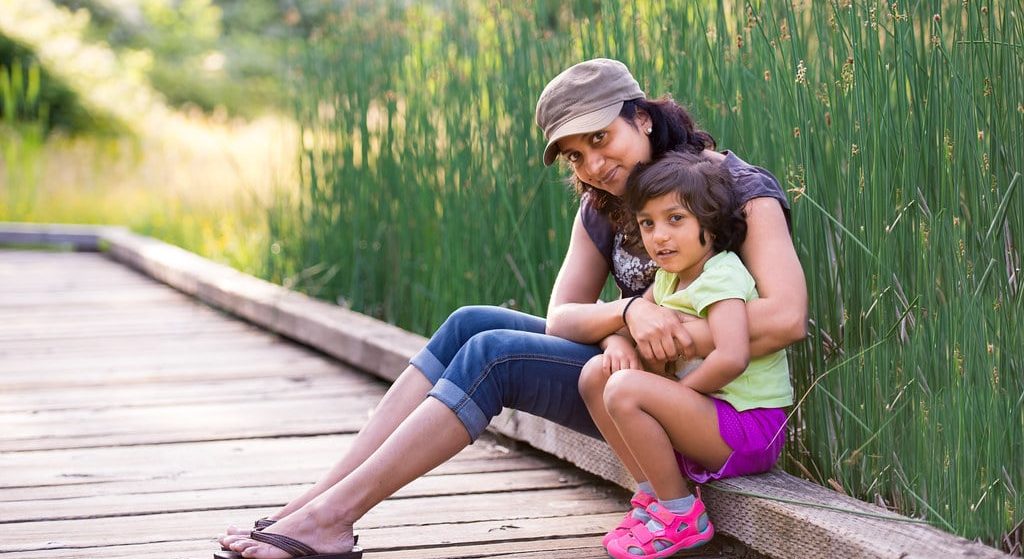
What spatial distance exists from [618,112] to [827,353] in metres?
0.54

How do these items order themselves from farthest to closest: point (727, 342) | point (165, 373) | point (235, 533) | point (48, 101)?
point (48, 101) → point (165, 373) → point (235, 533) → point (727, 342)

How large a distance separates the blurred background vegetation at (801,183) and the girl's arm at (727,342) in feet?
0.53

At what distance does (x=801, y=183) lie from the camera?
6.78 feet

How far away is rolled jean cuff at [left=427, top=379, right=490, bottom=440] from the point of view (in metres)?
2.02

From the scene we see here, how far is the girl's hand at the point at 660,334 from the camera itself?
1.94 m

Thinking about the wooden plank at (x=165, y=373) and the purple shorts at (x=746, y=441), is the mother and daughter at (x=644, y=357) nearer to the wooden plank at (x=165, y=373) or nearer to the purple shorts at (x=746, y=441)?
the purple shorts at (x=746, y=441)

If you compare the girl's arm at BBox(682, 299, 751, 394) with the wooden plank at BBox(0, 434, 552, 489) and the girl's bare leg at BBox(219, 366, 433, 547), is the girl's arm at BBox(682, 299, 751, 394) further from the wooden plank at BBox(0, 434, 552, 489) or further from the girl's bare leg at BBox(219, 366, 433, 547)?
the wooden plank at BBox(0, 434, 552, 489)

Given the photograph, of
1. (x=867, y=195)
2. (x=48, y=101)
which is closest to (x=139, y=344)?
(x=867, y=195)

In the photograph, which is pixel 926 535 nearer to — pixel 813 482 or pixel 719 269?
pixel 813 482

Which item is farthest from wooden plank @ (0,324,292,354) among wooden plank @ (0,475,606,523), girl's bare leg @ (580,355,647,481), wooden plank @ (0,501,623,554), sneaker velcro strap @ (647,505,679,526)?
sneaker velcro strap @ (647,505,679,526)

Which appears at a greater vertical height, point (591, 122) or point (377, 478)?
point (591, 122)

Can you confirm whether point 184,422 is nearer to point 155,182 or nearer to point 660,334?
point 660,334

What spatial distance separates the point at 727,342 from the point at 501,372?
1.33 feet

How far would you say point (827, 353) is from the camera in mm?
2086
